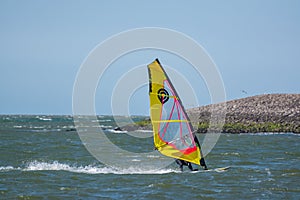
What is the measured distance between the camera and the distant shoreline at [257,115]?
48.0 meters

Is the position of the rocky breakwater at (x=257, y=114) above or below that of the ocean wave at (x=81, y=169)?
above

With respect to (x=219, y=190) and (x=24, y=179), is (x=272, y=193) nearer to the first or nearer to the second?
(x=219, y=190)

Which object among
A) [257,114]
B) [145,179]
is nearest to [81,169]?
[145,179]

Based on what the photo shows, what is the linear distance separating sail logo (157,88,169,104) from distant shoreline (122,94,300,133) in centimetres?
3066

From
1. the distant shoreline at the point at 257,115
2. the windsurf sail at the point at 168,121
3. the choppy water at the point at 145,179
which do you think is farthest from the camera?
the distant shoreline at the point at 257,115

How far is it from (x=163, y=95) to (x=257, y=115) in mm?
34942

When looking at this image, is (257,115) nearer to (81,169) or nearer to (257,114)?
(257,114)

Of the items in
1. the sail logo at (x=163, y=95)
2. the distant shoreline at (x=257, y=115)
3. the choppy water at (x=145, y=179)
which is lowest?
the choppy water at (x=145, y=179)

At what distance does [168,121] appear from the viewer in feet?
57.2

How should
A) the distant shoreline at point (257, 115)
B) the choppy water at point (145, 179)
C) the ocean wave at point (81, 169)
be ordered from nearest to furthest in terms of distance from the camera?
the choppy water at point (145, 179), the ocean wave at point (81, 169), the distant shoreline at point (257, 115)

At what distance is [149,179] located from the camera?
60.1 ft

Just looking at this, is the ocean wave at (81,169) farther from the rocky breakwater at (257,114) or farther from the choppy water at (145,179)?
the rocky breakwater at (257,114)

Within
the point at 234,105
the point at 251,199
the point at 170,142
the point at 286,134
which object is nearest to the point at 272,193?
the point at 251,199

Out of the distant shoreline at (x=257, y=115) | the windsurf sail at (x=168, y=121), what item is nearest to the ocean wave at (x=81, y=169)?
the windsurf sail at (x=168, y=121)
